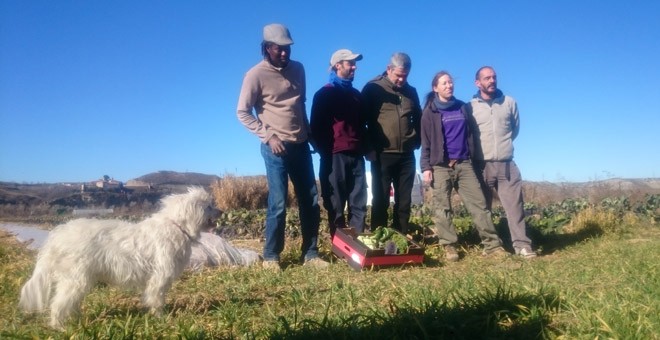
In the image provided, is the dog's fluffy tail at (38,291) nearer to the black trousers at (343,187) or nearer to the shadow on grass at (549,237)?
the black trousers at (343,187)

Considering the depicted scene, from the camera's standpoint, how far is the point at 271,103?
6.11m

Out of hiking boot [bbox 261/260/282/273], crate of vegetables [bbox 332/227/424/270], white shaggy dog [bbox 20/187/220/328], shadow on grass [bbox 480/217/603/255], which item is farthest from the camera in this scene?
shadow on grass [bbox 480/217/603/255]

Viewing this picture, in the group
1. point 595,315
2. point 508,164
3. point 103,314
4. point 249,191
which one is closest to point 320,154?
point 508,164

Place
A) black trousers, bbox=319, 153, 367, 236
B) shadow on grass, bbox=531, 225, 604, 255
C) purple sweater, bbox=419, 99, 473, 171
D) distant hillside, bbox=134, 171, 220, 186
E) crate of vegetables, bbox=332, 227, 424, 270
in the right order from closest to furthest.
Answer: crate of vegetables, bbox=332, 227, 424, 270
black trousers, bbox=319, 153, 367, 236
purple sweater, bbox=419, 99, 473, 171
shadow on grass, bbox=531, 225, 604, 255
distant hillside, bbox=134, 171, 220, 186

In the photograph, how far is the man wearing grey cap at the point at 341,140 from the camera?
6.63m

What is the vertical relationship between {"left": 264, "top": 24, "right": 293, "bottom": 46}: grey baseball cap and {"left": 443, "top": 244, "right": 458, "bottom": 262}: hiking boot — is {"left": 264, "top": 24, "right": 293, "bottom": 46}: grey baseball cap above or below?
above

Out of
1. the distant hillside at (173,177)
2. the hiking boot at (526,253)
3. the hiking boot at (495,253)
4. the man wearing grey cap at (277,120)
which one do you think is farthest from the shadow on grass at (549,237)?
the distant hillside at (173,177)

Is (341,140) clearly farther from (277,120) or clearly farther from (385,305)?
(385,305)

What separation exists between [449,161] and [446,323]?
4.05m

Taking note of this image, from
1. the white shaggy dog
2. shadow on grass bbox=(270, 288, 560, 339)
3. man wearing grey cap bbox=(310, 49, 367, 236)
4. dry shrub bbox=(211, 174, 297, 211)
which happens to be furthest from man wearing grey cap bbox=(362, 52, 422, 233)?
dry shrub bbox=(211, 174, 297, 211)

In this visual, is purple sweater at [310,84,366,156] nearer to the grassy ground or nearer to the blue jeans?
the blue jeans

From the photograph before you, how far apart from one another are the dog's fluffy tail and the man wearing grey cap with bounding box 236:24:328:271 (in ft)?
8.35

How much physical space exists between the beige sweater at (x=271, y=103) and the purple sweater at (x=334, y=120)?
0.48m

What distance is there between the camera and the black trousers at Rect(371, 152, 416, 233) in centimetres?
687
